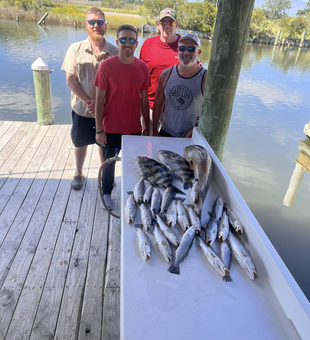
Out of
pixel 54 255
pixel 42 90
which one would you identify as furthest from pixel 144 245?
pixel 42 90

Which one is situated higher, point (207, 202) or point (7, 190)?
point (207, 202)

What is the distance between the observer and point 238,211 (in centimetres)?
144

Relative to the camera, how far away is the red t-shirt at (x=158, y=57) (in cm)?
310

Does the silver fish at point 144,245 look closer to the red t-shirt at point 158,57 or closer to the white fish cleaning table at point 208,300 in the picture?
the white fish cleaning table at point 208,300

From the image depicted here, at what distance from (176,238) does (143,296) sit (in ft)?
1.17

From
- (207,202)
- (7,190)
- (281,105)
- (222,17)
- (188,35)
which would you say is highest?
(222,17)

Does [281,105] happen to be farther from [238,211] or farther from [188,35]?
[238,211]

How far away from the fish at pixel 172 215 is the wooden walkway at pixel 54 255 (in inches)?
38.4

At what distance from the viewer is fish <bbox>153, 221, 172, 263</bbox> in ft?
3.84

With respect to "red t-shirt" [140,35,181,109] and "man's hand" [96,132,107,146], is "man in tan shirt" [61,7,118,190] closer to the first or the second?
"man's hand" [96,132,107,146]

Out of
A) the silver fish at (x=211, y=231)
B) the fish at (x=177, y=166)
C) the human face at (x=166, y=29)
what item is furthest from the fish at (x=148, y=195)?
the human face at (x=166, y=29)

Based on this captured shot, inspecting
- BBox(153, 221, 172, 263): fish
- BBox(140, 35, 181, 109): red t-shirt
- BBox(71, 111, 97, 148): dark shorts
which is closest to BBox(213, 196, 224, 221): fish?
BBox(153, 221, 172, 263): fish

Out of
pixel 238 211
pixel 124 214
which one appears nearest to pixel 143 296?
pixel 124 214

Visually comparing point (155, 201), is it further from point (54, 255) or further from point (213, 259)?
point (54, 255)
